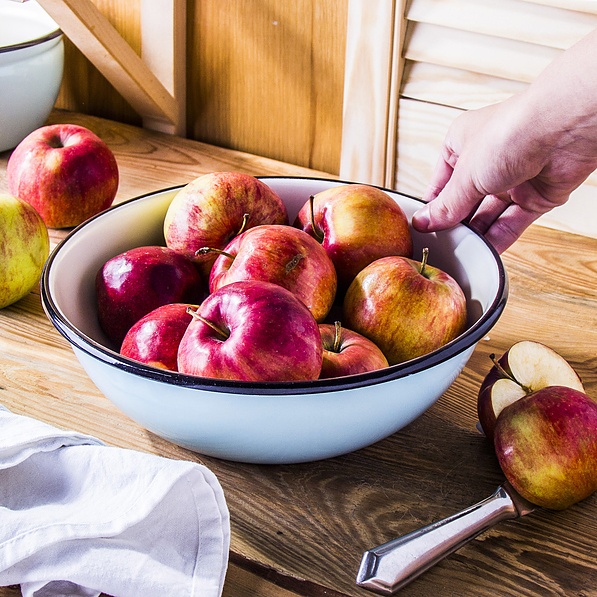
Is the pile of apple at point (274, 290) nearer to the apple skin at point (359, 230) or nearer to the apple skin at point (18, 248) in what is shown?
the apple skin at point (359, 230)

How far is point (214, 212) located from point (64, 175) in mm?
334

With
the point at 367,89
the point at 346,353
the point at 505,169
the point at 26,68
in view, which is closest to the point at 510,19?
the point at 367,89

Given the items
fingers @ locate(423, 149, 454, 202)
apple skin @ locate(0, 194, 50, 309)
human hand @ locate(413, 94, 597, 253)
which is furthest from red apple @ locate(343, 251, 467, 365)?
apple skin @ locate(0, 194, 50, 309)

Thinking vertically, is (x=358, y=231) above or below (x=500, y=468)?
above

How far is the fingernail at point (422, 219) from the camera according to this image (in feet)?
2.52

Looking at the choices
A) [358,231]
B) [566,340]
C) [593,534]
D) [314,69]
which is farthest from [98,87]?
[593,534]

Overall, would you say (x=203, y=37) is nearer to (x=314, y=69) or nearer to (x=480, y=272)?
(x=314, y=69)

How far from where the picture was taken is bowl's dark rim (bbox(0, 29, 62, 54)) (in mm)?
1106

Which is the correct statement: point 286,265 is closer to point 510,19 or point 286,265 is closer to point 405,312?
point 405,312

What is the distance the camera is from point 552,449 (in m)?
0.57

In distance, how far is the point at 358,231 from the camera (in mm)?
734

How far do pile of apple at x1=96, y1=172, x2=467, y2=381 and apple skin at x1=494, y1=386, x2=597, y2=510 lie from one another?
4.1 inches

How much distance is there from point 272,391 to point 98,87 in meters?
1.06

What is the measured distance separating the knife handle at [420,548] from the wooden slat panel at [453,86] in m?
0.64
